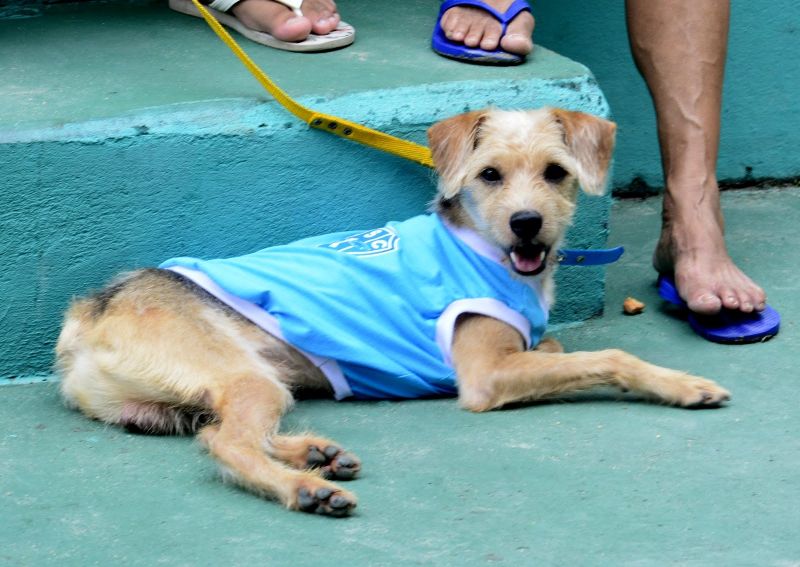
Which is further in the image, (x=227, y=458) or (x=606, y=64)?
(x=606, y=64)

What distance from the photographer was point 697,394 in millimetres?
3439

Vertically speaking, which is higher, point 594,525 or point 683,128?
point 683,128

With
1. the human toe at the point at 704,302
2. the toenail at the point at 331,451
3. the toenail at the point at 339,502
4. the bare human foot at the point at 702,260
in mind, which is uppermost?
the bare human foot at the point at 702,260

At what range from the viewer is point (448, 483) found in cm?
303

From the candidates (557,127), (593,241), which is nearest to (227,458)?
(557,127)

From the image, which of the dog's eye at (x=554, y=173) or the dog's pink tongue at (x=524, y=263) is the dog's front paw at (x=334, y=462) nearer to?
the dog's pink tongue at (x=524, y=263)

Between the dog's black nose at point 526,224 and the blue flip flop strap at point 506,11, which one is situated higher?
the blue flip flop strap at point 506,11

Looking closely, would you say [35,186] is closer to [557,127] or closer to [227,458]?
[227,458]

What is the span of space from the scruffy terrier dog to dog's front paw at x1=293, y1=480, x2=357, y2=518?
43cm

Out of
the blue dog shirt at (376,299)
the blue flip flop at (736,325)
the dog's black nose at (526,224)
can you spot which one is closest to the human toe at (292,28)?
the blue dog shirt at (376,299)

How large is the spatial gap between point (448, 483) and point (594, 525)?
1.34ft

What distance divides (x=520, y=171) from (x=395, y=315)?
551 mm

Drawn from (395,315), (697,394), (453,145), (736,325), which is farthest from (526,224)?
(736,325)

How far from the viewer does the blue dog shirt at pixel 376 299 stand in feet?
11.5
